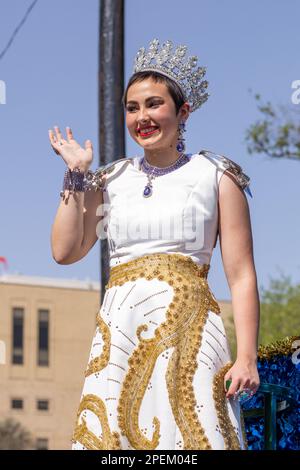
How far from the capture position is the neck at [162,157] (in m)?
5.21

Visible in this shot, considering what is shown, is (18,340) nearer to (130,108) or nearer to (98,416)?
(130,108)

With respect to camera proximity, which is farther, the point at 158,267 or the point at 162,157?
the point at 162,157

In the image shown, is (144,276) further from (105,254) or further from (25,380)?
(25,380)

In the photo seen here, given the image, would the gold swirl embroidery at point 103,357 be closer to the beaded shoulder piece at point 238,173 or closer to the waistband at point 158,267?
the waistband at point 158,267

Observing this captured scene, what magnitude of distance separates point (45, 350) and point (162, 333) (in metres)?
65.2

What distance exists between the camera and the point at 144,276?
16.4 feet

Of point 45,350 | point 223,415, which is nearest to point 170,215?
point 223,415

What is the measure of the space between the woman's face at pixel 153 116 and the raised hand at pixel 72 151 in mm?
209

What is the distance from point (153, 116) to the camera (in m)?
5.12

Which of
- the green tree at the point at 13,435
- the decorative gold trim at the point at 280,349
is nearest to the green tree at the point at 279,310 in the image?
the green tree at the point at 13,435
